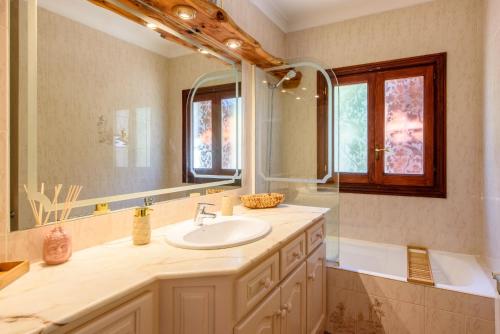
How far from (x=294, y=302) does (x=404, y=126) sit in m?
Answer: 1.90

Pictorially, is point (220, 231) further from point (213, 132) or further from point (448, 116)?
point (448, 116)

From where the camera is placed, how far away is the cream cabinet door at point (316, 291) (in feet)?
5.32

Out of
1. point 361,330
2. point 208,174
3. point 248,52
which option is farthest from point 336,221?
point 248,52

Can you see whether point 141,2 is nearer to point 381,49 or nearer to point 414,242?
point 381,49

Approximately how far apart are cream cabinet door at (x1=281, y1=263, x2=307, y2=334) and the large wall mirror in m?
0.76

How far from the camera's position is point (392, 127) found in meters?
2.52

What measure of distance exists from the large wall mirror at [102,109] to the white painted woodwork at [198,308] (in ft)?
1.72

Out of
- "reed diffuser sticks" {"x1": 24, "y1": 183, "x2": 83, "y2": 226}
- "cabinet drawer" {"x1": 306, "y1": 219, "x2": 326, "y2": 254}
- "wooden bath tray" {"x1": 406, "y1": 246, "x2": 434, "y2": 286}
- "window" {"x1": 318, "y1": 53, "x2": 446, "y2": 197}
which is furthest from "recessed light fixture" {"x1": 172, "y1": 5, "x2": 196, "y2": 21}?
"wooden bath tray" {"x1": 406, "y1": 246, "x2": 434, "y2": 286}

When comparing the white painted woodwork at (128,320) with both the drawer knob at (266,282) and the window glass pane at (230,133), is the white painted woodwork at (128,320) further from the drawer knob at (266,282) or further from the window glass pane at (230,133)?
the window glass pane at (230,133)

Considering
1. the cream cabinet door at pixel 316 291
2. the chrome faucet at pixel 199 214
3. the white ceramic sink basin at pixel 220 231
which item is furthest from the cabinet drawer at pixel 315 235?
the chrome faucet at pixel 199 214

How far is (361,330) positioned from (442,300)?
573 millimetres

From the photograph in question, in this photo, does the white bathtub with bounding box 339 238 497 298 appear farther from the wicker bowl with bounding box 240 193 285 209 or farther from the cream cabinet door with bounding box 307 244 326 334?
the wicker bowl with bounding box 240 193 285 209

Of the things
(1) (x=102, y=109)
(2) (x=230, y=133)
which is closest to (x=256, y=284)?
(1) (x=102, y=109)

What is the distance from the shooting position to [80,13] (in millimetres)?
1088
